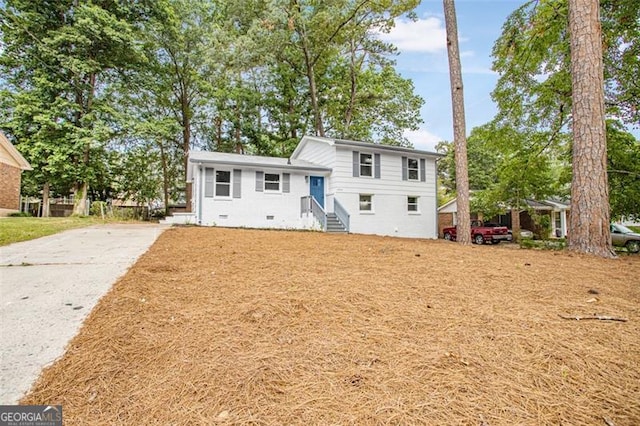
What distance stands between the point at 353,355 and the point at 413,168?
1484cm

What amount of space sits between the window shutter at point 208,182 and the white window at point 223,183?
28 centimetres

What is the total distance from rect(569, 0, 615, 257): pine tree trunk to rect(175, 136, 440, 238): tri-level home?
25.7 feet

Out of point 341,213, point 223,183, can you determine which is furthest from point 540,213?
point 223,183

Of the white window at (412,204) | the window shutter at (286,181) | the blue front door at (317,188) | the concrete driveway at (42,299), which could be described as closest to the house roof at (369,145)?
the blue front door at (317,188)

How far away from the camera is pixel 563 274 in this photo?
3635 millimetres

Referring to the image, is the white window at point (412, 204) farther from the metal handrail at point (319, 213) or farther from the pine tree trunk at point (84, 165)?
the pine tree trunk at point (84, 165)

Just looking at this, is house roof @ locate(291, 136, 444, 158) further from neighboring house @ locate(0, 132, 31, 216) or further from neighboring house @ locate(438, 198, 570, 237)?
neighboring house @ locate(0, 132, 31, 216)

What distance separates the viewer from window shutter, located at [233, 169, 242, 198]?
42.9 ft

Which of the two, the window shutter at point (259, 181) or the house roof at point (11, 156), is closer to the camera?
the window shutter at point (259, 181)

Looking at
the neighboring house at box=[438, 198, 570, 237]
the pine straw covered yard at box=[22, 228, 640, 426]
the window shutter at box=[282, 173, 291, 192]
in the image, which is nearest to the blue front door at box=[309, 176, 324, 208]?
the window shutter at box=[282, 173, 291, 192]

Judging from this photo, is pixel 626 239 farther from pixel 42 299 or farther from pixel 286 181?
pixel 42 299

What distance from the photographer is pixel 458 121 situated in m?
8.91

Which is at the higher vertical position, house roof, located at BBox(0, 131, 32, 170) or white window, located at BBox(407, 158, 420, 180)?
house roof, located at BBox(0, 131, 32, 170)

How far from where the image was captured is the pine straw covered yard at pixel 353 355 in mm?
1369
